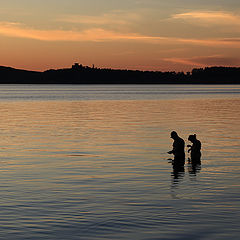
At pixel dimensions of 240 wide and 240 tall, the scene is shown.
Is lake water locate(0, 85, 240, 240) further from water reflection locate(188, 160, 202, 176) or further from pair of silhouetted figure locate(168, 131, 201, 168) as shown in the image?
pair of silhouetted figure locate(168, 131, 201, 168)

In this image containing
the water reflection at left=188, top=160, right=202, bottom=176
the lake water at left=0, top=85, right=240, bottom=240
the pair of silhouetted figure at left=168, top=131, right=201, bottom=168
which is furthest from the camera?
the pair of silhouetted figure at left=168, top=131, right=201, bottom=168

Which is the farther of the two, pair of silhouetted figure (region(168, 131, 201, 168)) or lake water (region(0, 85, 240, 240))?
pair of silhouetted figure (region(168, 131, 201, 168))

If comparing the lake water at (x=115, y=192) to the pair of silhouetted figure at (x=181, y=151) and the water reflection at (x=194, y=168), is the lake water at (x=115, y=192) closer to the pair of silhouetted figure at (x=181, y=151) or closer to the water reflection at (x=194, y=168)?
the water reflection at (x=194, y=168)

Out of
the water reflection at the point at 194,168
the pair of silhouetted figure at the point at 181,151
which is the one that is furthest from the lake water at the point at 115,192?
the pair of silhouetted figure at the point at 181,151

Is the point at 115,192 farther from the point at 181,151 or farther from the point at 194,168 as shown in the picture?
the point at 181,151

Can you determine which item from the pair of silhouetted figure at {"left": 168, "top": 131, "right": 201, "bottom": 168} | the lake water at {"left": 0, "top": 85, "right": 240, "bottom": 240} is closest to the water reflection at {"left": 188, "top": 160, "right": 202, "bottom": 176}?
the lake water at {"left": 0, "top": 85, "right": 240, "bottom": 240}

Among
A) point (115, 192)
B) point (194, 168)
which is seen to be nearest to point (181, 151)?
point (194, 168)

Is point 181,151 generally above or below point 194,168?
above

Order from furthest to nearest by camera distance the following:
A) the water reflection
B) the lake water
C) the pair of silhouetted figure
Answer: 1. the pair of silhouetted figure
2. the water reflection
3. the lake water

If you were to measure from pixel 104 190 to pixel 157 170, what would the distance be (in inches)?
226

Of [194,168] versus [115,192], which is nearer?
[115,192]

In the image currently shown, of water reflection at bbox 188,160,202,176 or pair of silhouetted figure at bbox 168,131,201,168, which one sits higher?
pair of silhouetted figure at bbox 168,131,201,168

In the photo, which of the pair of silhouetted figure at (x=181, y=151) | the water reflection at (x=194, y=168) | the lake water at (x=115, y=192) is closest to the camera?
the lake water at (x=115, y=192)

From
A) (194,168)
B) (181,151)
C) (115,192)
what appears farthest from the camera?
(181,151)
